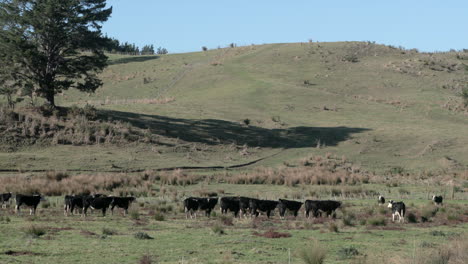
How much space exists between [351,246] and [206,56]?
12559 cm

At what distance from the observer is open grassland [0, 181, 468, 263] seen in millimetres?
22750

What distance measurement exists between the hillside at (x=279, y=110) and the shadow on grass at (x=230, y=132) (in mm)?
128

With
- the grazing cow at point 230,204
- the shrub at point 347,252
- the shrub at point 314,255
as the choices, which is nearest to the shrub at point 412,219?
the grazing cow at point 230,204

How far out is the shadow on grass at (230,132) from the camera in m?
74.8

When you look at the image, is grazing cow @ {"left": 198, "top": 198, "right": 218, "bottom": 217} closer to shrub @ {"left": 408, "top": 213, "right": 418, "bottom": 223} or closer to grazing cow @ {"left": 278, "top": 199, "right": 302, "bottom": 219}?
grazing cow @ {"left": 278, "top": 199, "right": 302, "bottom": 219}

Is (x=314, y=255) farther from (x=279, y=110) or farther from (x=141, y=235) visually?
(x=279, y=110)

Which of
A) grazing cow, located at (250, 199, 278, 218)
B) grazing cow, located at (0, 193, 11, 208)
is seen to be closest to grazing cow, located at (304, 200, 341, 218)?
grazing cow, located at (250, 199, 278, 218)

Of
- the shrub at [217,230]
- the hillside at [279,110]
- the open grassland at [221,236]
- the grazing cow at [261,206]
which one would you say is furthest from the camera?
the hillside at [279,110]

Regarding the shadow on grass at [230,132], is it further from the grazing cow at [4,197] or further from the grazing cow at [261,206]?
the grazing cow at [4,197]

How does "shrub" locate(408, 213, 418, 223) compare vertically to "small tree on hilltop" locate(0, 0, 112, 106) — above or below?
below

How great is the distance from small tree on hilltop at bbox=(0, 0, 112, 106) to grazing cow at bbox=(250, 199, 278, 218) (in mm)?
36961

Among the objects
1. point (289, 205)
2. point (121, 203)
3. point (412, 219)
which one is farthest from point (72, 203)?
point (412, 219)

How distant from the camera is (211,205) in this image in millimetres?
37938

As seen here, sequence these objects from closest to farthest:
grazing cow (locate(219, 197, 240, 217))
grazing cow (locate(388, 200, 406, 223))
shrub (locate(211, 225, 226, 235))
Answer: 1. shrub (locate(211, 225, 226, 235))
2. grazing cow (locate(388, 200, 406, 223))
3. grazing cow (locate(219, 197, 240, 217))
